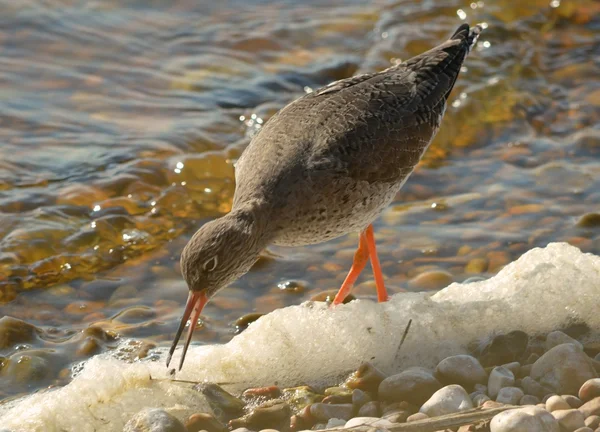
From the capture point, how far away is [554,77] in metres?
11.6

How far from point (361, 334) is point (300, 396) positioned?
0.79 m

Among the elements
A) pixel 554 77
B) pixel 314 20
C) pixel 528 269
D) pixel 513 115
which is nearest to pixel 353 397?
pixel 528 269

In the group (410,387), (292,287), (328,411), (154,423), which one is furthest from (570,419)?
(292,287)

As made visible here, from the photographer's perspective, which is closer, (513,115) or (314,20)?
(513,115)

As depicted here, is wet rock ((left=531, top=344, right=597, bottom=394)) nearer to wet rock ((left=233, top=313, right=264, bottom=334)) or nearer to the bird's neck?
the bird's neck

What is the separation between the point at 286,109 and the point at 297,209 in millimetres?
1098

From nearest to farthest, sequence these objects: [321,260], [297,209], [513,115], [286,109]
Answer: [297,209] → [286,109] → [321,260] → [513,115]

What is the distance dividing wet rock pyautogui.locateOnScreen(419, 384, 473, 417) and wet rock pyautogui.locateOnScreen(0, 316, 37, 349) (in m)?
3.15

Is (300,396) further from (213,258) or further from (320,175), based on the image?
(320,175)

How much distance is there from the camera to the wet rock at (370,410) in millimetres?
5500

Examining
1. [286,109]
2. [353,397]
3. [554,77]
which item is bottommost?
[353,397]

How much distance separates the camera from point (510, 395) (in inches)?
213

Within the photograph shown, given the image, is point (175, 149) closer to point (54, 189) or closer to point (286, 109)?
point (54, 189)

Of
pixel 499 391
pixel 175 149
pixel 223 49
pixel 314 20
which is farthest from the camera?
pixel 314 20
